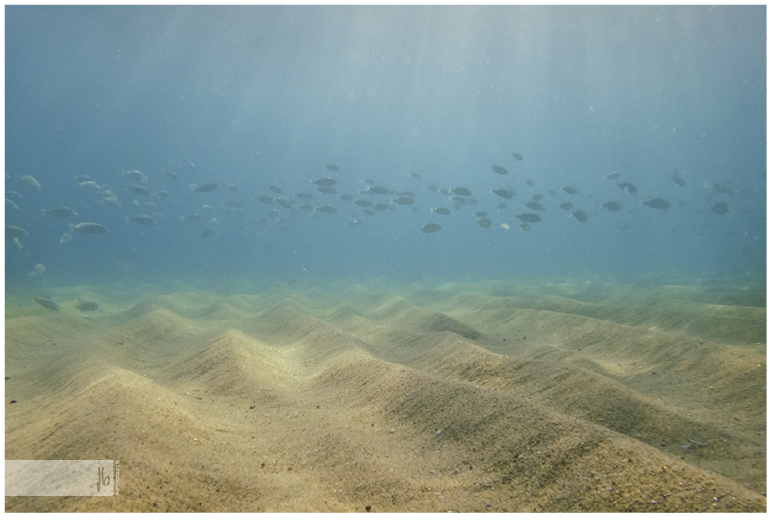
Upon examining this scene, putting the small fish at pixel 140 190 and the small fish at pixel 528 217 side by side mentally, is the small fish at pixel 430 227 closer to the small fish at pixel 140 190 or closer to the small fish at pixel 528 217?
the small fish at pixel 528 217

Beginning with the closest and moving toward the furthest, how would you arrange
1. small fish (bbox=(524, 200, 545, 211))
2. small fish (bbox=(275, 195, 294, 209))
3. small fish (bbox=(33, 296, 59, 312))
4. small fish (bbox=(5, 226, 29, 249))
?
small fish (bbox=(33, 296, 59, 312)) → small fish (bbox=(5, 226, 29, 249)) → small fish (bbox=(524, 200, 545, 211)) → small fish (bbox=(275, 195, 294, 209))

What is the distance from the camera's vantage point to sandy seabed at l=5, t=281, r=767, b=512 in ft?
5.33

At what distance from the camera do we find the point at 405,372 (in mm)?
2885

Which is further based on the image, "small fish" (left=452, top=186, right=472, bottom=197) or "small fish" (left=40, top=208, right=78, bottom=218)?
"small fish" (left=452, top=186, right=472, bottom=197)

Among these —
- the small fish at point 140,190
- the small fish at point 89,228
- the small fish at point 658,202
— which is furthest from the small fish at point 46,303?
the small fish at point 658,202

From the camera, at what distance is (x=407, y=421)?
2.36 metres

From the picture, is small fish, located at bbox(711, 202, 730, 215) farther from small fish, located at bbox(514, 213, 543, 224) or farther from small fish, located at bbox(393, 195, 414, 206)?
small fish, located at bbox(393, 195, 414, 206)

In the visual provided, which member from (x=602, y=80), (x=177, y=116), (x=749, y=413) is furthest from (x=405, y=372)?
(x=177, y=116)

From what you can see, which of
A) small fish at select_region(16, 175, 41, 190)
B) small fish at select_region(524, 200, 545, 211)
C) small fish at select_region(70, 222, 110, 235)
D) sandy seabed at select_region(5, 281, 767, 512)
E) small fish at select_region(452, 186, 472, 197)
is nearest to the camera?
sandy seabed at select_region(5, 281, 767, 512)

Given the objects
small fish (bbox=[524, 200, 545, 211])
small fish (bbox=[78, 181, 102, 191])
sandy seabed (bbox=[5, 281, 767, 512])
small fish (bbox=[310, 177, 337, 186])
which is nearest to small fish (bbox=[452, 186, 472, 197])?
small fish (bbox=[524, 200, 545, 211])

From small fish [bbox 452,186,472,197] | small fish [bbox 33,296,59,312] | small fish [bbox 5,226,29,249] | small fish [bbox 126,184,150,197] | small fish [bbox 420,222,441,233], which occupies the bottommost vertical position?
small fish [bbox 33,296,59,312]

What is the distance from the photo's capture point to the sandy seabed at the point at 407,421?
162 cm

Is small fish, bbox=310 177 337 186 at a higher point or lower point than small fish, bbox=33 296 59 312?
higher

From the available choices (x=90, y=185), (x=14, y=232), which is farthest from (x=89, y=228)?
(x=90, y=185)
